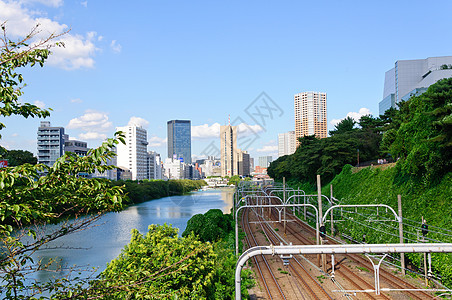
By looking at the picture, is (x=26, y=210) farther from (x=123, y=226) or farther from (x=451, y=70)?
(x=451, y=70)

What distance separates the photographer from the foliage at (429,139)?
16.9m

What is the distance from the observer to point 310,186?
47312mm

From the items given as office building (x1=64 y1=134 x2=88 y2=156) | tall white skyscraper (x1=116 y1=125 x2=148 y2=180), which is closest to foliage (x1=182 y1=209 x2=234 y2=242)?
office building (x1=64 y1=134 x2=88 y2=156)

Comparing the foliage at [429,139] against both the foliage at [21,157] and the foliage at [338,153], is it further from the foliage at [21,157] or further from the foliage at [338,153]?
the foliage at [21,157]

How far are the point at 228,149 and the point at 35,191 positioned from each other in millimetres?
167561

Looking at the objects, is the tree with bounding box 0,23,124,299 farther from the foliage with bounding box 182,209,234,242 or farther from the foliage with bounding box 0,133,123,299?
the foliage with bounding box 182,209,234,242

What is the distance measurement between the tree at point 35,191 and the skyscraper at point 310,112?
130 meters

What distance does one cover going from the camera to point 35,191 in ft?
14.7

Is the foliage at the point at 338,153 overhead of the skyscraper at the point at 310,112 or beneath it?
beneath

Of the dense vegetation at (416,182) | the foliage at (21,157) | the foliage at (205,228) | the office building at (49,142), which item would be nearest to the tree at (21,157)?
the foliage at (21,157)

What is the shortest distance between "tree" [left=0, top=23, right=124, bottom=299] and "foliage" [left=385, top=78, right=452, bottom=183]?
17.1 metres

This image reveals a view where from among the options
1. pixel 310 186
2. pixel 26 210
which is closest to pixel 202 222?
pixel 26 210

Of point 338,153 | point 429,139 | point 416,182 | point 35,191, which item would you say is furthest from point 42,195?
point 338,153

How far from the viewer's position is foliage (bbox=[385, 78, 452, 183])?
55.5 feet
